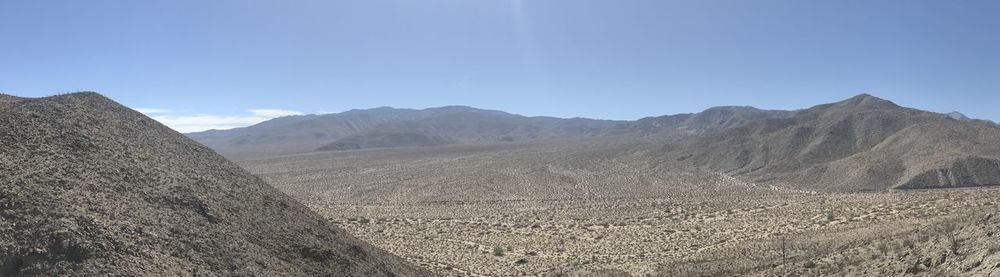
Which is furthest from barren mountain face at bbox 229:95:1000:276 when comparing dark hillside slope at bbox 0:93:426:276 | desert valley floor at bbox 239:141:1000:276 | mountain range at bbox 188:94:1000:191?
dark hillside slope at bbox 0:93:426:276

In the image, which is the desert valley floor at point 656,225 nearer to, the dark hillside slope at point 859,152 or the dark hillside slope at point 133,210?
the dark hillside slope at point 859,152

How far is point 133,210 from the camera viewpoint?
9.15 meters

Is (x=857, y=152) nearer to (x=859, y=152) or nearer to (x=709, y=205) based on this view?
(x=859, y=152)

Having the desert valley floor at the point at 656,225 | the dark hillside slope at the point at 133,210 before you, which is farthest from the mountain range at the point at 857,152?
the dark hillside slope at the point at 133,210

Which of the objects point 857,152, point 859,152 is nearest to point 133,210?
point 859,152

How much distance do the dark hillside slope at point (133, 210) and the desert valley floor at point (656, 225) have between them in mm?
5906

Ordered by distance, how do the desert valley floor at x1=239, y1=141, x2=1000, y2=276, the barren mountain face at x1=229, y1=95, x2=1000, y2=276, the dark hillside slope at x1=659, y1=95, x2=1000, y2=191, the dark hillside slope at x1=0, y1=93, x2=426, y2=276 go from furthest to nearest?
the dark hillside slope at x1=659, y1=95, x2=1000, y2=191, the barren mountain face at x1=229, y1=95, x2=1000, y2=276, the desert valley floor at x1=239, y1=141, x2=1000, y2=276, the dark hillside slope at x1=0, y1=93, x2=426, y2=276

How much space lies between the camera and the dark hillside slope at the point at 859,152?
39.0m

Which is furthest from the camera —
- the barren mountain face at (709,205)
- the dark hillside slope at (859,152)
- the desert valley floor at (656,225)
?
the dark hillside slope at (859,152)

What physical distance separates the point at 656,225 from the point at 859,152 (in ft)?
118

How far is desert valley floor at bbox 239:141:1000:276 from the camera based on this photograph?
38.6ft

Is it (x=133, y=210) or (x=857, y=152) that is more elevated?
(x=857, y=152)

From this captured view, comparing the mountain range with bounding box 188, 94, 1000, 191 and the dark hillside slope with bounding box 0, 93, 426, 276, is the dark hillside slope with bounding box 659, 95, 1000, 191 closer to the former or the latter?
the mountain range with bounding box 188, 94, 1000, 191

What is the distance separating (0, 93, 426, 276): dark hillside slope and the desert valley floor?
5.91m
